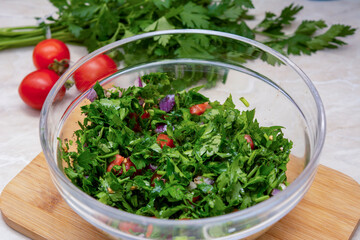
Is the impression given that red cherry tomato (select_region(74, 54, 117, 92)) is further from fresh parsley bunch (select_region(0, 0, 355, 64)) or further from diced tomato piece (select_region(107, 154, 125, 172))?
diced tomato piece (select_region(107, 154, 125, 172))

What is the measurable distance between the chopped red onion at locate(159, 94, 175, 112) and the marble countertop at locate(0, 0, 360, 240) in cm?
66

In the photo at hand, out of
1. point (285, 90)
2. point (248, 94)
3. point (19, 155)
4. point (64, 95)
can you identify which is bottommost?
point (19, 155)

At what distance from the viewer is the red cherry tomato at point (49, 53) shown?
226 centimetres

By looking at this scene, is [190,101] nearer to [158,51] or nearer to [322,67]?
[158,51]

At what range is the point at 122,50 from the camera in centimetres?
183

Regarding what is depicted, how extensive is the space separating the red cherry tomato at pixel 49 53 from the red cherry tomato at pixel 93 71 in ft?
1.57

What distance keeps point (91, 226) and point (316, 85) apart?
1371 millimetres

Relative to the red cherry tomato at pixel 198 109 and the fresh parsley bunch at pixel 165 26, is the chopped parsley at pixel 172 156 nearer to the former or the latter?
the red cherry tomato at pixel 198 109

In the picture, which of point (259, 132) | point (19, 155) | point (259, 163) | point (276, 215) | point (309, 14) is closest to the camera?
point (276, 215)

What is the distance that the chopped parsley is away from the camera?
1332 millimetres

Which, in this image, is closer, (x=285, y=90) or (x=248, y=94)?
(x=285, y=90)

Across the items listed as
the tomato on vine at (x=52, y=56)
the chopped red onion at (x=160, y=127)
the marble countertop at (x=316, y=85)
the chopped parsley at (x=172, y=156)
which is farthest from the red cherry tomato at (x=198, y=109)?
the tomato on vine at (x=52, y=56)

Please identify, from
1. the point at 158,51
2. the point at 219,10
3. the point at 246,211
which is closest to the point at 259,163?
the point at 246,211

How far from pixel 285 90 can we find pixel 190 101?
36cm
